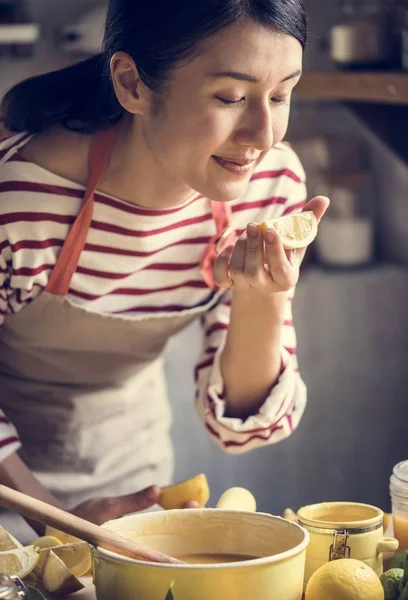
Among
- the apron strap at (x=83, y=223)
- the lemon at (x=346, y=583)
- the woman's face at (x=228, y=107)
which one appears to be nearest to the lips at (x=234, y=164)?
the woman's face at (x=228, y=107)

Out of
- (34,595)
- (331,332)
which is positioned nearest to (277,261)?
(34,595)

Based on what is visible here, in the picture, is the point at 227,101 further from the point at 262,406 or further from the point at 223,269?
the point at 262,406

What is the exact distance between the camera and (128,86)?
1250 millimetres

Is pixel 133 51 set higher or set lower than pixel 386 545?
higher

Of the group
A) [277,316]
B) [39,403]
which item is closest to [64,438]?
[39,403]

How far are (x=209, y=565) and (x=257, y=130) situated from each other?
0.51 m

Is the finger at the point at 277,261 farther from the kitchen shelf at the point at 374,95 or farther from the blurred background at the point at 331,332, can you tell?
the blurred background at the point at 331,332

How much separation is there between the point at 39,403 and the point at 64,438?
0.25ft

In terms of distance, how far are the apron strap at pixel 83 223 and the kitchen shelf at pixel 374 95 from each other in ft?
2.50

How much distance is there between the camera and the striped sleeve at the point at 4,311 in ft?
4.35

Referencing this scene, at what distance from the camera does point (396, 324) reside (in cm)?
272

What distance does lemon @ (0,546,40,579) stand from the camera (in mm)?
997

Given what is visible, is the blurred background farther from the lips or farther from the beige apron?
the lips

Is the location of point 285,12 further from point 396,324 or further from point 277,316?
point 396,324
